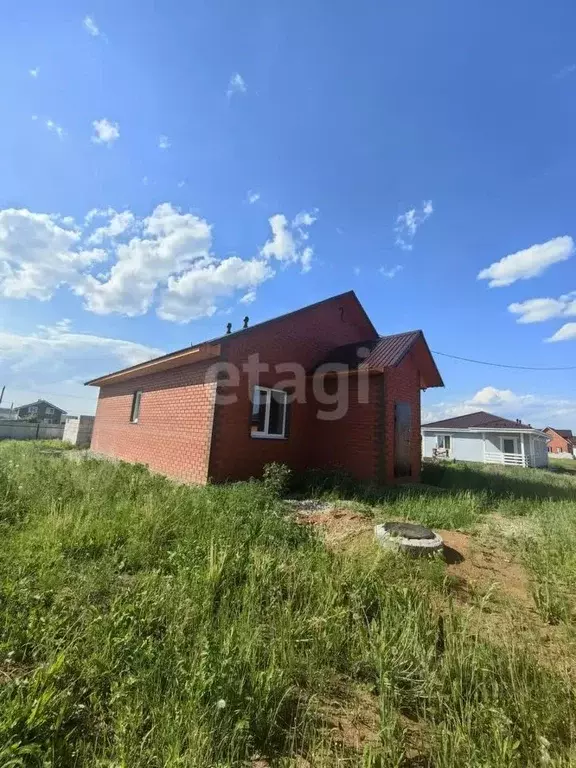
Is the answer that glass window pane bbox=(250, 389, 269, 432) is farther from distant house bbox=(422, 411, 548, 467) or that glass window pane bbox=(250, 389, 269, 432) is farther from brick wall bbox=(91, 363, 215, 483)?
distant house bbox=(422, 411, 548, 467)

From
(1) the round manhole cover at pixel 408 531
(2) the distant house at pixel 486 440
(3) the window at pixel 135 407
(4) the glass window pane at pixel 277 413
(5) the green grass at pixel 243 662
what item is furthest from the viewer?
(2) the distant house at pixel 486 440

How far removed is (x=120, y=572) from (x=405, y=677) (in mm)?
2806

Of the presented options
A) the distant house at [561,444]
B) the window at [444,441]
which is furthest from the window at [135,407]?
the distant house at [561,444]

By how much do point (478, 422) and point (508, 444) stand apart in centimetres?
301

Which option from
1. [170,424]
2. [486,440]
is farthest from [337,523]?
[486,440]

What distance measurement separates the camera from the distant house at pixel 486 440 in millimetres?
28266

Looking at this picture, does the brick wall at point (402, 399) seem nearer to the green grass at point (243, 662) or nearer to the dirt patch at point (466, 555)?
the dirt patch at point (466, 555)

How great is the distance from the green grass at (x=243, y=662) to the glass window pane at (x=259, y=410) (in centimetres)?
551

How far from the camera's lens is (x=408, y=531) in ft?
16.8

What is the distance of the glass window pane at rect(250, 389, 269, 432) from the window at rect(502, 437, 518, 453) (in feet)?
89.8

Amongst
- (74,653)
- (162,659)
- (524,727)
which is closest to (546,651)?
(524,727)

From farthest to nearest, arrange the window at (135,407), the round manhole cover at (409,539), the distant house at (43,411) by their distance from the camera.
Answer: the distant house at (43,411) → the window at (135,407) → the round manhole cover at (409,539)

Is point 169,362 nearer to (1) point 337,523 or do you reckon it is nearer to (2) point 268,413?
(2) point 268,413

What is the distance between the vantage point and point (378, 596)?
3283mm
